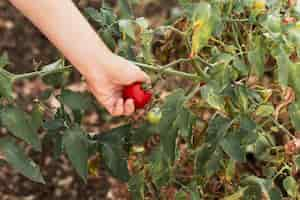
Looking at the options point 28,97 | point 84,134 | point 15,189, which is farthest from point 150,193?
point 28,97

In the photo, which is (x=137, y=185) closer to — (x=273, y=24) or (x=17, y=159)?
(x=17, y=159)

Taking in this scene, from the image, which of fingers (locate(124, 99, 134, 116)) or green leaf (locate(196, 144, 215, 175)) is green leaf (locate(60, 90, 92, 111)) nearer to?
fingers (locate(124, 99, 134, 116))

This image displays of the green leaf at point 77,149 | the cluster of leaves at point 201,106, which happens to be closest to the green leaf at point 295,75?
the cluster of leaves at point 201,106

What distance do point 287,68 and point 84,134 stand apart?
437 millimetres

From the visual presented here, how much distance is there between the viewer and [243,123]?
142 centimetres

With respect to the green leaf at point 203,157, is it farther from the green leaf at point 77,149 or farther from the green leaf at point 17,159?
the green leaf at point 17,159

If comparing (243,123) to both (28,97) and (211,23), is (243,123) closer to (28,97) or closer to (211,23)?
(211,23)

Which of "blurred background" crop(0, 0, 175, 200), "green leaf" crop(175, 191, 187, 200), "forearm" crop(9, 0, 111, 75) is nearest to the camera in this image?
"forearm" crop(9, 0, 111, 75)

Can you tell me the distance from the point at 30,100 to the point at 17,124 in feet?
4.07

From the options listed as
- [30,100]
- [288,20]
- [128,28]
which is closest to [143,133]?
[128,28]

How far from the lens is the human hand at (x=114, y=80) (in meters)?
1.25

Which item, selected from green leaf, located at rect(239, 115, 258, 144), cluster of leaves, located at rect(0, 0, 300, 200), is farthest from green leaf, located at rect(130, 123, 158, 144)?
green leaf, located at rect(239, 115, 258, 144)

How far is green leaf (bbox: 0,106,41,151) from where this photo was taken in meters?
1.34

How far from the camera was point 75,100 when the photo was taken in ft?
4.74
